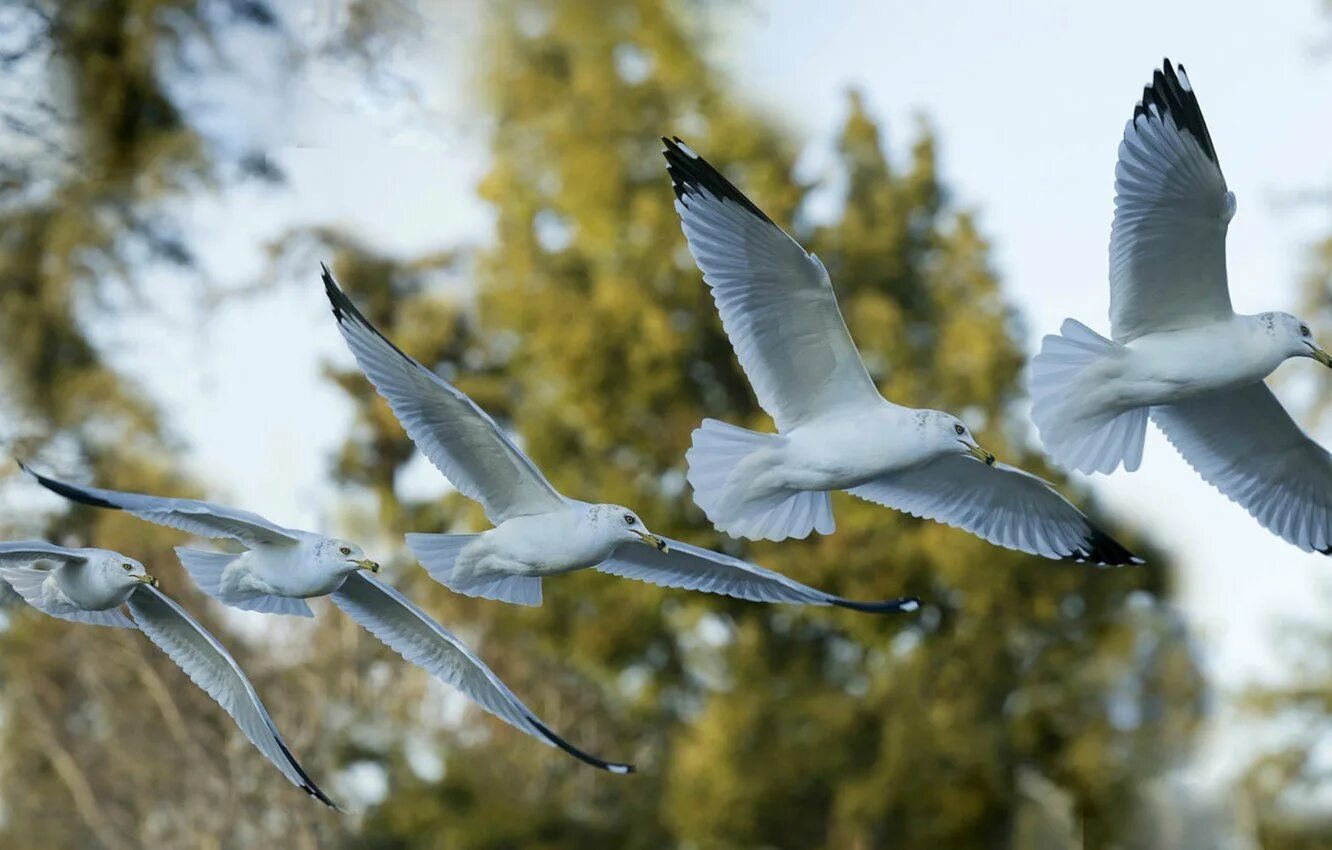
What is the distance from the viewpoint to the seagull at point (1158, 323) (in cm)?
382

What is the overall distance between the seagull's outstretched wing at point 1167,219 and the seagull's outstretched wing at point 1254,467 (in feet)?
1.66

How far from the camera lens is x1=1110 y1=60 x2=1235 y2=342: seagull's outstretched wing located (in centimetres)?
379

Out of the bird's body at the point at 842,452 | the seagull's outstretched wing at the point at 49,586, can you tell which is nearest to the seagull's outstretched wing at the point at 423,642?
the seagull's outstretched wing at the point at 49,586

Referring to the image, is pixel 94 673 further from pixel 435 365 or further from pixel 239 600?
pixel 239 600

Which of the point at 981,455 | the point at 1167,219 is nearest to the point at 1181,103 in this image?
the point at 1167,219

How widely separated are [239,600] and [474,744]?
19.5 ft

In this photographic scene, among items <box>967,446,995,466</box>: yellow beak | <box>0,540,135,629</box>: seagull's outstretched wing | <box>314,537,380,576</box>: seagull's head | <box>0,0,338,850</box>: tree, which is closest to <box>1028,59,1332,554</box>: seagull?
<box>967,446,995,466</box>: yellow beak

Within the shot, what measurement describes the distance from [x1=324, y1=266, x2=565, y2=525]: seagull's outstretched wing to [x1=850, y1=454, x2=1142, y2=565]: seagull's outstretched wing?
3.12ft

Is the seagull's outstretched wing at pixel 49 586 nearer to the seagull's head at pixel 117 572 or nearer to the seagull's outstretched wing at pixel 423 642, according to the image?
the seagull's head at pixel 117 572

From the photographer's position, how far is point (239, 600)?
4.14 m

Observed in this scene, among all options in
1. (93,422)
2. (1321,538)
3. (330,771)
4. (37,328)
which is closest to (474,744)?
(330,771)

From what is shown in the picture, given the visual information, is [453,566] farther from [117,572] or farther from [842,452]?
[842,452]

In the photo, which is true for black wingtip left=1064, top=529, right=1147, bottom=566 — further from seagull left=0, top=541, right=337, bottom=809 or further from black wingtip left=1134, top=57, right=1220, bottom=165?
seagull left=0, top=541, right=337, bottom=809

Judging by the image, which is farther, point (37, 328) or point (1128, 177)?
point (37, 328)
